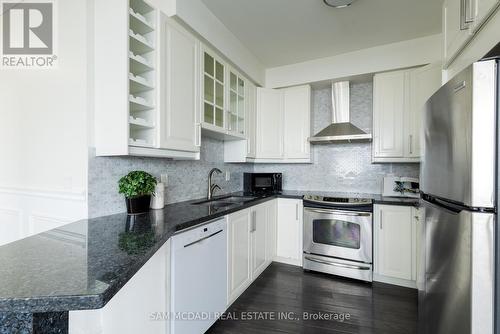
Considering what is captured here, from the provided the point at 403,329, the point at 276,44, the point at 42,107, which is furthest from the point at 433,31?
the point at 42,107

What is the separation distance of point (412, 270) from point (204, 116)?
2.57 metres

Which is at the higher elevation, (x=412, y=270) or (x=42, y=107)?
(x=42, y=107)

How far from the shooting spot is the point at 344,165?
313 cm

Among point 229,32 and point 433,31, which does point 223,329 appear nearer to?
point 229,32

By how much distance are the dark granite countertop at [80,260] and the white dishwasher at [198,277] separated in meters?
0.12

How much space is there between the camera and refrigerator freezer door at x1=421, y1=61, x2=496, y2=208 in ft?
2.51

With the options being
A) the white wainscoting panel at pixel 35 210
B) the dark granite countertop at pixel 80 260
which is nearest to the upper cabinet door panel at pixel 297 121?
the dark granite countertop at pixel 80 260

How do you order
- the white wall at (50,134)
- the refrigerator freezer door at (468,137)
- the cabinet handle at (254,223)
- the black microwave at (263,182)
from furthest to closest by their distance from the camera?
the black microwave at (263,182), the cabinet handle at (254,223), the white wall at (50,134), the refrigerator freezer door at (468,137)

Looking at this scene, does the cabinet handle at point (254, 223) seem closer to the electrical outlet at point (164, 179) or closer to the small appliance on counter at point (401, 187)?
the electrical outlet at point (164, 179)

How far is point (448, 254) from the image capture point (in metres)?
0.94

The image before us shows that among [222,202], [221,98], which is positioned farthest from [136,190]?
[221,98]

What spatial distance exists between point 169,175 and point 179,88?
778mm

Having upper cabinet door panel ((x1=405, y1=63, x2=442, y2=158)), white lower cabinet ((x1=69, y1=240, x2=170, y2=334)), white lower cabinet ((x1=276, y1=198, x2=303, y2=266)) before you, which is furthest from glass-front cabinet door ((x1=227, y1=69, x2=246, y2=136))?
upper cabinet door panel ((x1=405, y1=63, x2=442, y2=158))

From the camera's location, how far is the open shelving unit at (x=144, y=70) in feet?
5.04
